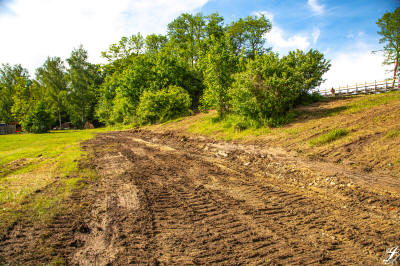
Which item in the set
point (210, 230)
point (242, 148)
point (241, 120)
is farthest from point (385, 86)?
point (210, 230)

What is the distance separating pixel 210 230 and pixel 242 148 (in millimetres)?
6960

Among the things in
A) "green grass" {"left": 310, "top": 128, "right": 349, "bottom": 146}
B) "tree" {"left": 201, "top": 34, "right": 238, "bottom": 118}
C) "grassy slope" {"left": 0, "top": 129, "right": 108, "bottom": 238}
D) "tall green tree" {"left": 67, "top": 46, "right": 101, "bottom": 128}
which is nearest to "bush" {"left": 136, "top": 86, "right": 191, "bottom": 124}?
"tree" {"left": 201, "top": 34, "right": 238, "bottom": 118}

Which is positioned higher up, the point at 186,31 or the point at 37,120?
the point at 186,31

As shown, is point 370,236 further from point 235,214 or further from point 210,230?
A: point 210,230

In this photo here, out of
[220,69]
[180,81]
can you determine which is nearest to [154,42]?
[180,81]

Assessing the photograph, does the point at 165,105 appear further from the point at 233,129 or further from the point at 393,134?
the point at 393,134

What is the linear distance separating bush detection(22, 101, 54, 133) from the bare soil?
32.8 m

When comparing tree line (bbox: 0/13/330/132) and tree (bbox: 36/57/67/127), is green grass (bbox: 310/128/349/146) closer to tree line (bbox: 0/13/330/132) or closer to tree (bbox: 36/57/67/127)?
tree line (bbox: 0/13/330/132)

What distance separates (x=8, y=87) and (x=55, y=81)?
466 inches

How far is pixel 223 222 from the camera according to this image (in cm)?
348

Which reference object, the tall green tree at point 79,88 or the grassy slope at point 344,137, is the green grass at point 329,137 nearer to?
the grassy slope at point 344,137

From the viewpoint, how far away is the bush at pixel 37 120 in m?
31.2

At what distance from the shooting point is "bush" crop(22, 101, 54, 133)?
31234 mm

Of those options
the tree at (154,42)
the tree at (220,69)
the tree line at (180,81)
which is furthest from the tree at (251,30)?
the tree at (220,69)
